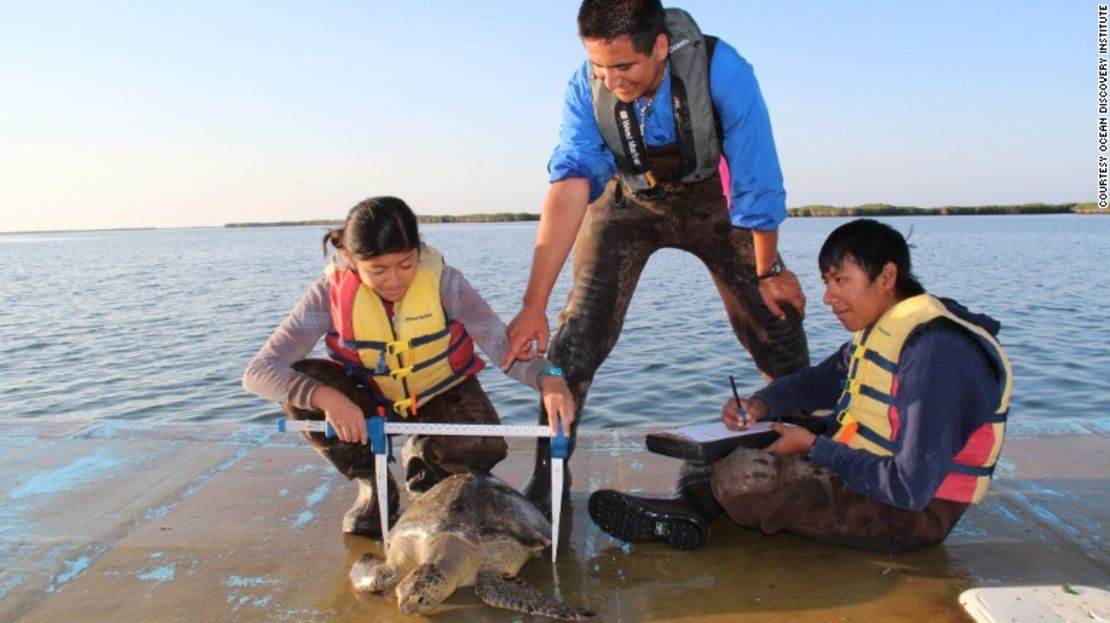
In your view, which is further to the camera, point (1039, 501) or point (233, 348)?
point (233, 348)

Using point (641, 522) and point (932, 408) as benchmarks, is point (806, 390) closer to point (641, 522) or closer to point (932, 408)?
point (932, 408)

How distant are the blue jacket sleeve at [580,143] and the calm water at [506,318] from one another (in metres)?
3.83

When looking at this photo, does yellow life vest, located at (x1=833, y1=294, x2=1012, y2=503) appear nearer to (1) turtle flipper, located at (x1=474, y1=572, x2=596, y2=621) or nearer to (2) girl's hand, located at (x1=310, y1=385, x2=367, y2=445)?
(1) turtle flipper, located at (x1=474, y1=572, x2=596, y2=621)

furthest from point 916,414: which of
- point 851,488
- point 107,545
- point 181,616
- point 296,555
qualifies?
point 107,545

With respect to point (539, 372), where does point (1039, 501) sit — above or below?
below

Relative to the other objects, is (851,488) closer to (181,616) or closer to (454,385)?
(454,385)

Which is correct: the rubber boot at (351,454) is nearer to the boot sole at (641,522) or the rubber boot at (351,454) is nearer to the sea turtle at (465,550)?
the sea turtle at (465,550)

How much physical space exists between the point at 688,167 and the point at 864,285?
1.03m

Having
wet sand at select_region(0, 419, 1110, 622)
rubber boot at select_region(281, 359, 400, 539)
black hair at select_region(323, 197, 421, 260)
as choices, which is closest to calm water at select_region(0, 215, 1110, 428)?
wet sand at select_region(0, 419, 1110, 622)

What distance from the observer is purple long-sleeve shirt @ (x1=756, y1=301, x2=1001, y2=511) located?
9.42 feet

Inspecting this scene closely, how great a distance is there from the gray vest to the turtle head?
80.0 inches

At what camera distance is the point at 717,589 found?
296 centimetres

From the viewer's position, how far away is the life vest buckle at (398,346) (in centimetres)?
369

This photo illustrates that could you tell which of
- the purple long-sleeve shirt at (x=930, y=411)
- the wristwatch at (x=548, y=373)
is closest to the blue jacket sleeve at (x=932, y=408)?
the purple long-sleeve shirt at (x=930, y=411)
